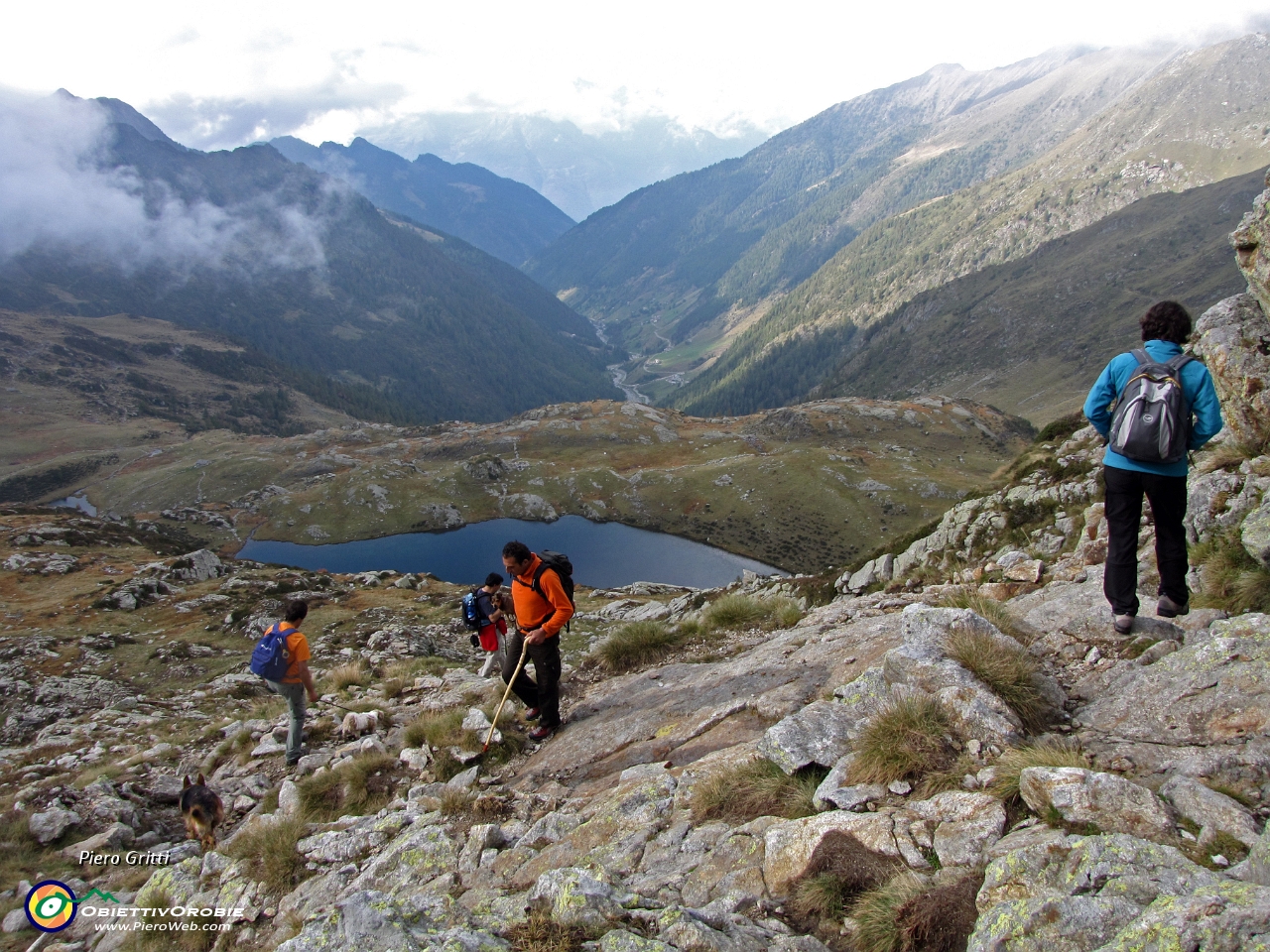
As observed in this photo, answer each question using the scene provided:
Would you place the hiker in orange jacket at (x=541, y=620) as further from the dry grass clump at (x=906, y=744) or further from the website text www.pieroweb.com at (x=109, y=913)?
the dry grass clump at (x=906, y=744)

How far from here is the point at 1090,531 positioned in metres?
13.1

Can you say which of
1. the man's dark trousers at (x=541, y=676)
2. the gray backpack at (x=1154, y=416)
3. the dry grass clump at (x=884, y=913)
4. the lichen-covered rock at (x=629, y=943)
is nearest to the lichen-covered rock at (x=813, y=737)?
the dry grass clump at (x=884, y=913)

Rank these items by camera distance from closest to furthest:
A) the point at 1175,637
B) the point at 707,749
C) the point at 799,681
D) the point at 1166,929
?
1. the point at 1166,929
2. the point at 1175,637
3. the point at 707,749
4. the point at 799,681

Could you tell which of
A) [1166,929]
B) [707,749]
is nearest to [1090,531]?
[707,749]

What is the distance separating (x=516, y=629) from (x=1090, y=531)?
12.7 meters

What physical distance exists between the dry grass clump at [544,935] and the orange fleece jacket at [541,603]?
503 cm

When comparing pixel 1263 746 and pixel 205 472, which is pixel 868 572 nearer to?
pixel 1263 746

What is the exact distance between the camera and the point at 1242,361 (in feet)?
33.0

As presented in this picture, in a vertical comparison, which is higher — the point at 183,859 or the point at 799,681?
the point at 799,681

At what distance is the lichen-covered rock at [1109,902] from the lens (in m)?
3.10

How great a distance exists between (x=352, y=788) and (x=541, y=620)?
13.3 feet

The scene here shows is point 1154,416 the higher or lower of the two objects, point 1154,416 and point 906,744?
the higher

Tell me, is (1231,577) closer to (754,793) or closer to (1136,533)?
(1136,533)

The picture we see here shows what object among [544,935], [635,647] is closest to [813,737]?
[544,935]
